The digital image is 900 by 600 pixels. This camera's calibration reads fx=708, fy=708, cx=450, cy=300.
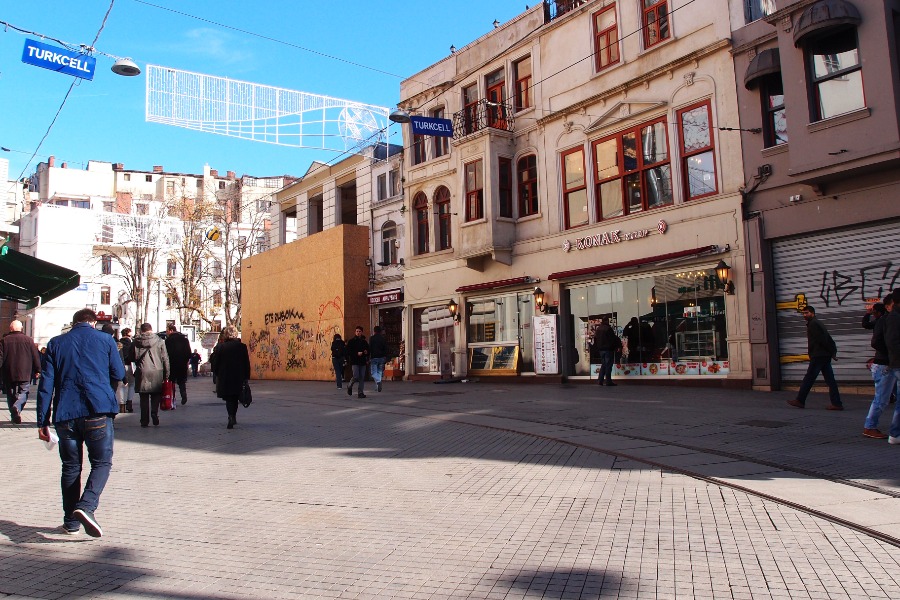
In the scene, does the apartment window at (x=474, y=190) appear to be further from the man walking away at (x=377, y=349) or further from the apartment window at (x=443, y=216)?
the man walking away at (x=377, y=349)

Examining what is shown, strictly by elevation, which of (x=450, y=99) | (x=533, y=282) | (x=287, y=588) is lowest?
(x=287, y=588)

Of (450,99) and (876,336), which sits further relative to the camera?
(450,99)

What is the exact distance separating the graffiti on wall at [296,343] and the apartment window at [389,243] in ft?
8.53

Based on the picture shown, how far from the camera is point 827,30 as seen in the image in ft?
45.8

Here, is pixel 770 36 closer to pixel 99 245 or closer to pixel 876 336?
pixel 876 336

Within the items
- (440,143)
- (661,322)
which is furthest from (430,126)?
(661,322)

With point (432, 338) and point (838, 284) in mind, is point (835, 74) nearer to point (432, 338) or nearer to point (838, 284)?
point (838, 284)

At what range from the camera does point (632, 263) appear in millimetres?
18484

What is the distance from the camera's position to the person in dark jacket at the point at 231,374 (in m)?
11.8

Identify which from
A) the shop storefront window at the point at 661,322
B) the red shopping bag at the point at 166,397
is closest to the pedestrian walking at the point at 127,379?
the red shopping bag at the point at 166,397

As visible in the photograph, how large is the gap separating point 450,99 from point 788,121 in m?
13.0

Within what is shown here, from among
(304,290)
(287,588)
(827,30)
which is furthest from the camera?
(304,290)

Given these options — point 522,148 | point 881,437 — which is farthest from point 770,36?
point 881,437

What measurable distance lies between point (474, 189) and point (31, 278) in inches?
506
